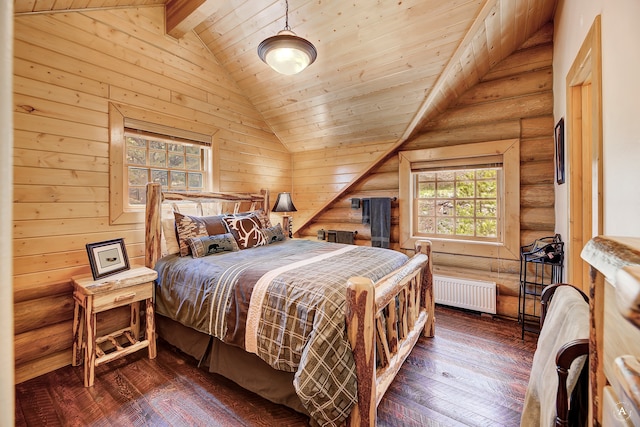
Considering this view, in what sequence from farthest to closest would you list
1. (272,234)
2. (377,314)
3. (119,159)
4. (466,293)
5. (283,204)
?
(283,204) → (272,234) → (466,293) → (119,159) → (377,314)

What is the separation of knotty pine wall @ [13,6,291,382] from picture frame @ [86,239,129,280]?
246mm

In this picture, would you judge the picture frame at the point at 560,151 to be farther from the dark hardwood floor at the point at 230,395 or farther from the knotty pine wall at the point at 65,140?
the knotty pine wall at the point at 65,140

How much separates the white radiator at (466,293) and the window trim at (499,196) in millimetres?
346

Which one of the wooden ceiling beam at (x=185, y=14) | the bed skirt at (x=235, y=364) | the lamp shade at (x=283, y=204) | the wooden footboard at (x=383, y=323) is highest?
the wooden ceiling beam at (x=185, y=14)

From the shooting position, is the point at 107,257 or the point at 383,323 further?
the point at 107,257

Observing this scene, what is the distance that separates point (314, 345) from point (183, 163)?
2.64 meters

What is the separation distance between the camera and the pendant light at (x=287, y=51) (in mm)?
1978

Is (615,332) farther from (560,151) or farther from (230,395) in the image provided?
(560,151)

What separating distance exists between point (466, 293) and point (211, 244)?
2769 millimetres

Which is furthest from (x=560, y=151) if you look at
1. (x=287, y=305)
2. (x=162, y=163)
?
(x=162, y=163)

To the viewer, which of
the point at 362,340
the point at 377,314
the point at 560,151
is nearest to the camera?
the point at 362,340

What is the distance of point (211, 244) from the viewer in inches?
101

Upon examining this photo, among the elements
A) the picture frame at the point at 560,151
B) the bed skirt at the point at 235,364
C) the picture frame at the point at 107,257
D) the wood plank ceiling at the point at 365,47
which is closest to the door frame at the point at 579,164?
the picture frame at the point at 560,151

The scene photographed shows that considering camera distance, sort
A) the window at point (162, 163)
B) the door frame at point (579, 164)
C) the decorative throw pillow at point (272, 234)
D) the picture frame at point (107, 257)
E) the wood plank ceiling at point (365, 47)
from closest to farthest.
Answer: the door frame at point (579, 164), the picture frame at point (107, 257), the wood plank ceiling at point (365, 47), the window at point (162, 163), the decorative throw pillow at point (272, 234)
